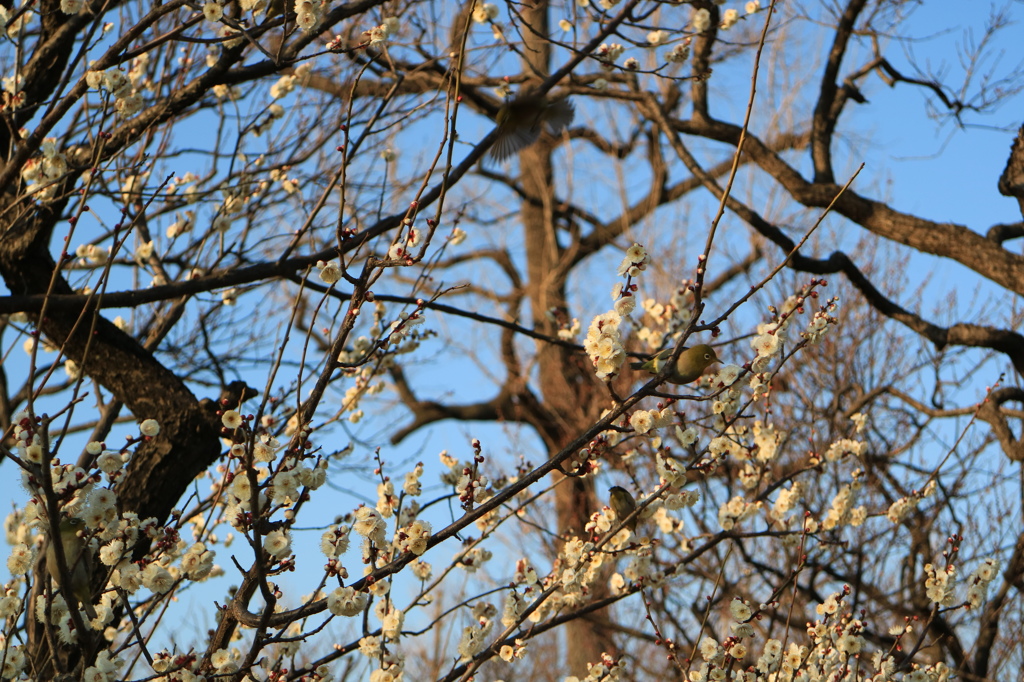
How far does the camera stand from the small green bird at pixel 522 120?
289cm

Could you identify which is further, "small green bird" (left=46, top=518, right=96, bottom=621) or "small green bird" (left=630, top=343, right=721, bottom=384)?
"small green bird" (left=46, top=518, right=96, bottom=621)

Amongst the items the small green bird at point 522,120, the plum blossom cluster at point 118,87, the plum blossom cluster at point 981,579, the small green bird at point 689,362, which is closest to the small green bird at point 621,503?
the small green bird at point 689,362

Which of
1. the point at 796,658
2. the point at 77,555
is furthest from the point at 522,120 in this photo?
the point at 796,658

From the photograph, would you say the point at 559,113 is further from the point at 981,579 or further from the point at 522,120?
the point at 981,579

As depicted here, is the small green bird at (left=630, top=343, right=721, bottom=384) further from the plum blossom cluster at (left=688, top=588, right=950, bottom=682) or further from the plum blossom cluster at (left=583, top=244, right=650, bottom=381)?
the plum blossom cluster at (left=688, top=588, right=950, bottom=682)

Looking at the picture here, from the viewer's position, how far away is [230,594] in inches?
114

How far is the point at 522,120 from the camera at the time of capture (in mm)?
2938

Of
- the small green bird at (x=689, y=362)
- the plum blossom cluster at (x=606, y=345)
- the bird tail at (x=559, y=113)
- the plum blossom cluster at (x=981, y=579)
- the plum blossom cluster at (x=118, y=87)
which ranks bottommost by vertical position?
the plum blossom cluster at (x=981, y=579)

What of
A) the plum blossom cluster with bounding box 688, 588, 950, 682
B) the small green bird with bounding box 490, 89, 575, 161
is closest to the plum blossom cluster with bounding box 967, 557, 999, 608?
the plum blossom cluster with bounding box 688, 588, 950, 682

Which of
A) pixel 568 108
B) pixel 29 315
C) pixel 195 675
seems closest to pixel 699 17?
pixel 568 108

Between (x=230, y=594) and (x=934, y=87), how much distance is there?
409 centimetres

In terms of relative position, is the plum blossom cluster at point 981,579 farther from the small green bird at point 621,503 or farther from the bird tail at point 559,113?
the bird tail at point 559,113

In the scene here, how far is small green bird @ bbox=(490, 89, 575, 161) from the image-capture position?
9.50 ft

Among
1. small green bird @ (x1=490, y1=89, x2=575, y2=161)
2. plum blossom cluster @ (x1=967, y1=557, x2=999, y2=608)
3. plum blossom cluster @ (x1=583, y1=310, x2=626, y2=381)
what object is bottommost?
plum blossom cluster @ (x1=967, y1=557, x2=999, y2=608)
